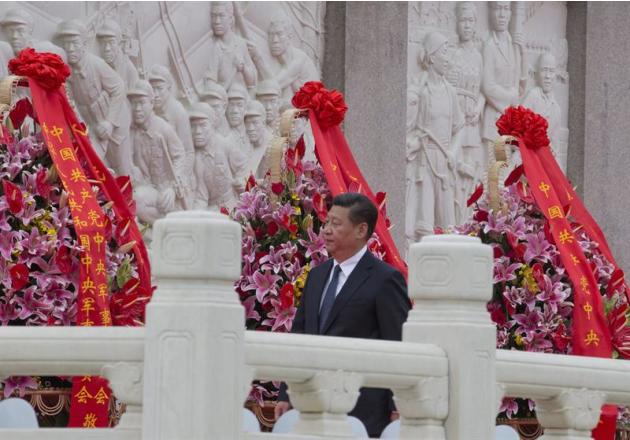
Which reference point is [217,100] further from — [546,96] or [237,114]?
[546,96]

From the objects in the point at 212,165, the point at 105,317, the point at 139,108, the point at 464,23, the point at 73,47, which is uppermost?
the point at 464,23

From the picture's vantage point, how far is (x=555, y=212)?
22.1 feet

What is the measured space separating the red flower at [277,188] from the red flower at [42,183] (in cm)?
92

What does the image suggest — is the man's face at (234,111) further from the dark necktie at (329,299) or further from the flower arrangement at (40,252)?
the dark necktie at (329,299)

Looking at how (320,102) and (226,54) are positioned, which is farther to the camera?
(226,54)

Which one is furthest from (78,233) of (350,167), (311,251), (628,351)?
(628,351)

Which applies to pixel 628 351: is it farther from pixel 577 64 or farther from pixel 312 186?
pixel 577 64

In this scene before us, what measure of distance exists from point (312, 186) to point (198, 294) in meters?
2.74

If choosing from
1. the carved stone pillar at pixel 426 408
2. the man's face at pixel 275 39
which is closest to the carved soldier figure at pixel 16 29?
the man's face at pixel 275 39

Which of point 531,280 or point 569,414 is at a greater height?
point 531,280

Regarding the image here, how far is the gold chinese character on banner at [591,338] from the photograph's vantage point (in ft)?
21.0

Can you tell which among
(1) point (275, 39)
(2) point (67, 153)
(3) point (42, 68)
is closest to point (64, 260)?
(2) point (67, 153)

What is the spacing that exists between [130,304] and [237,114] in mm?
3787

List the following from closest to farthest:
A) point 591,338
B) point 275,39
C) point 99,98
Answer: point 591,338, point 99,98, point 275,39
